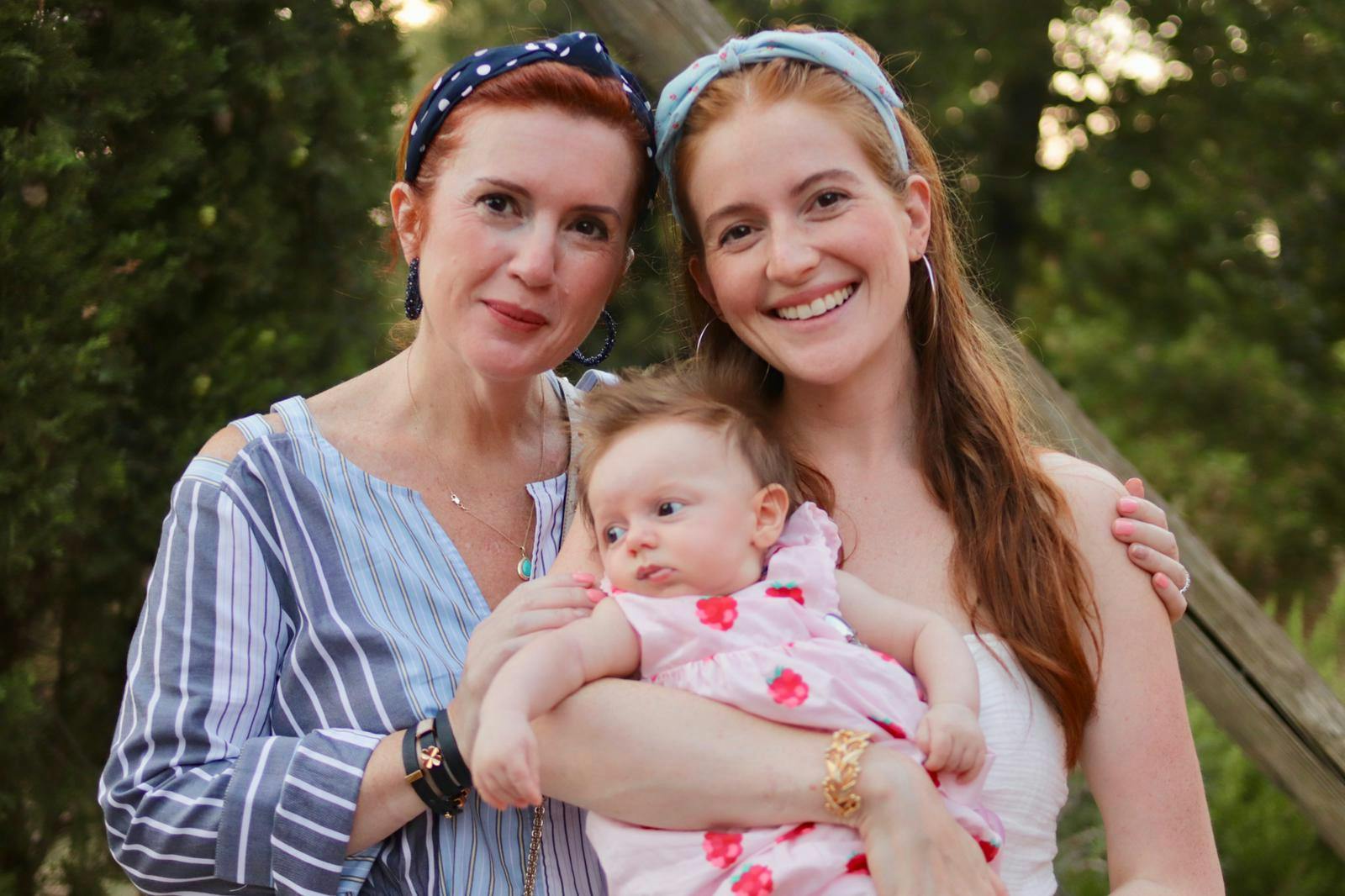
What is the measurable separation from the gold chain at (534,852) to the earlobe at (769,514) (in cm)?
63

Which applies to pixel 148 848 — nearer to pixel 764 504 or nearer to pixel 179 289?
pixel 764 504

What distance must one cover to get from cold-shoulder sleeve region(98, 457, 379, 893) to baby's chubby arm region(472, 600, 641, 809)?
416 mm

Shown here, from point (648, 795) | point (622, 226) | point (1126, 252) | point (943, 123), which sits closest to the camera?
point (648, 795)

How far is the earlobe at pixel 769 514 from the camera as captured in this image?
2178mm

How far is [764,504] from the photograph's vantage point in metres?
2.19

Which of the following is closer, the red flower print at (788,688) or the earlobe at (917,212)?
the red flower print at (788,688)

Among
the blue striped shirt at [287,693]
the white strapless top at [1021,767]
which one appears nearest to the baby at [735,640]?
the white strapless top at [1021,767]

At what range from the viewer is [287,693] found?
2.32 m

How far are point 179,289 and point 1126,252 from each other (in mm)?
5959

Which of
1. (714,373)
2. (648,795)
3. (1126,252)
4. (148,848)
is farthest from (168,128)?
(1126,252)

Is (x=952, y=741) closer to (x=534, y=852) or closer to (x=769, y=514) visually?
(x=769, y=514)

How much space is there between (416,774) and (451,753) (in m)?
0.08

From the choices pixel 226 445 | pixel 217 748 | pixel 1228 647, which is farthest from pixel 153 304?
pixel 1228 647

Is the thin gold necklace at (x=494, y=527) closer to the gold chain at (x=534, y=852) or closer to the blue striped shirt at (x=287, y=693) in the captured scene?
the blue striped shirt at (x=287, y=693)
